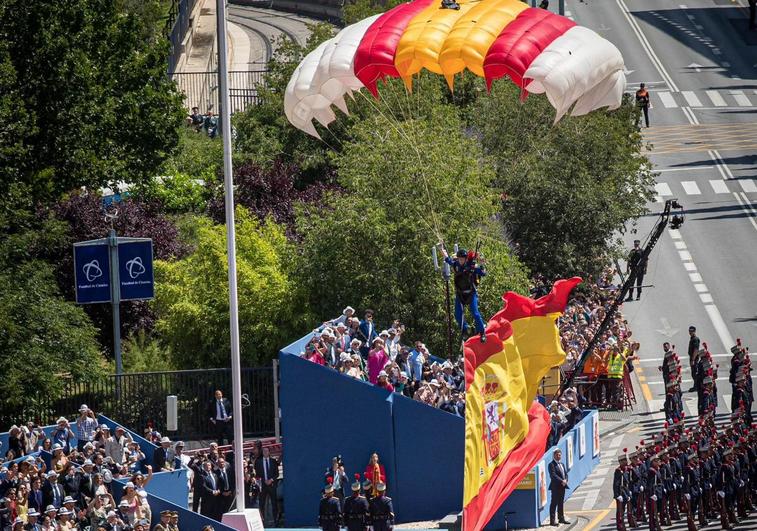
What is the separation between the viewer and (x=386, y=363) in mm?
34562

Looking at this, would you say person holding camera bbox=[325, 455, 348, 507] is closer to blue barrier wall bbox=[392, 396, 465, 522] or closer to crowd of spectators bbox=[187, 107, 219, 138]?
blue barrier wall bbox=[392, 396, 465, 522]

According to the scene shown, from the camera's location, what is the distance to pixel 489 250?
41.4m

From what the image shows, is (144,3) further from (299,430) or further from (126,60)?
(299,430)

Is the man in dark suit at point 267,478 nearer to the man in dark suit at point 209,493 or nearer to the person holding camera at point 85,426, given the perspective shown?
the man in dark suit at point 209,493

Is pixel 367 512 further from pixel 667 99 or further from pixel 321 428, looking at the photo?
pixel 667 99

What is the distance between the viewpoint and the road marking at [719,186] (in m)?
64.1

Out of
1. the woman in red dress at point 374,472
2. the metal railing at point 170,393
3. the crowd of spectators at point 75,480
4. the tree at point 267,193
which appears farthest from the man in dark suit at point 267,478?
the tree at point 267,193

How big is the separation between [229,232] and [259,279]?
46.1ft

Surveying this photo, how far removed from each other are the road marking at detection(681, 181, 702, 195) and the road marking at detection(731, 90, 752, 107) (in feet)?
42.6

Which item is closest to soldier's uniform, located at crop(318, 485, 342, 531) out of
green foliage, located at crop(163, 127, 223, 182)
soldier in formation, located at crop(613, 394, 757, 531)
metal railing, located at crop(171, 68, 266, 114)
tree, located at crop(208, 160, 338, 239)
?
soldier in formation, located at crop(613, 394, 757, 531)

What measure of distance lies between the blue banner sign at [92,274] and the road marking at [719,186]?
31.4 m

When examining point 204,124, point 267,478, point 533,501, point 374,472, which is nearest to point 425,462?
point 374,472

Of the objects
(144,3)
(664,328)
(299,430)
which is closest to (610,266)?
(664,328)

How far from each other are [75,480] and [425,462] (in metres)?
7.58
